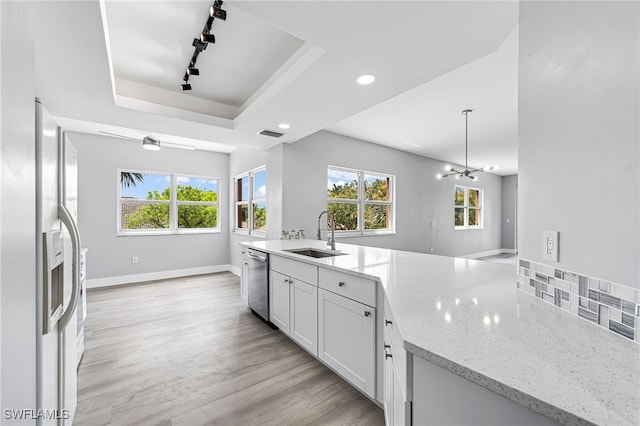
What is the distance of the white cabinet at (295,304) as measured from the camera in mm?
2319

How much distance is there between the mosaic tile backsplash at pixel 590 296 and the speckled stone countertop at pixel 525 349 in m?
0.03

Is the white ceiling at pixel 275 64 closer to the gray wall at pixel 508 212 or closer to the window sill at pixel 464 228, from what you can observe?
the window sill at pixel 464 228

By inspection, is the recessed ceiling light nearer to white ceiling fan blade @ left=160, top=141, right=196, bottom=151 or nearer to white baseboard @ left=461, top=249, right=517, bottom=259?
white ceiling fan blade @ left=160, top=141, right=196, bottom=151

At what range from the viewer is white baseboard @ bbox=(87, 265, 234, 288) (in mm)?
4714

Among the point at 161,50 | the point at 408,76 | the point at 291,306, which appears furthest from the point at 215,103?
the point at 291,306

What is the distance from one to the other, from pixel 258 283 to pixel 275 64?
92.1 inches

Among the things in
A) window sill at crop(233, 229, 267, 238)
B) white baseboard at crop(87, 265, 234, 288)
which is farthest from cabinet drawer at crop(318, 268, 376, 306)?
white baseboard at crop(87, 265, 234, 288)

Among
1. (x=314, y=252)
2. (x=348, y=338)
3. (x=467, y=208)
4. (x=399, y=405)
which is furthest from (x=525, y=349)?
(x=467, y=208)

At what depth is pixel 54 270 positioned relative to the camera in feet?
3.79

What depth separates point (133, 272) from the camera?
5.03 metres

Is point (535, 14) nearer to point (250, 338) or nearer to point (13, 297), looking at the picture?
point (13, 297)

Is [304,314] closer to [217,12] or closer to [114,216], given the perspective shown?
[217,12]

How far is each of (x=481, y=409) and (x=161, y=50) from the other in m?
3.09

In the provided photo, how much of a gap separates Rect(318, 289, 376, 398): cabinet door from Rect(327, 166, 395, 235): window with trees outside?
270cm
